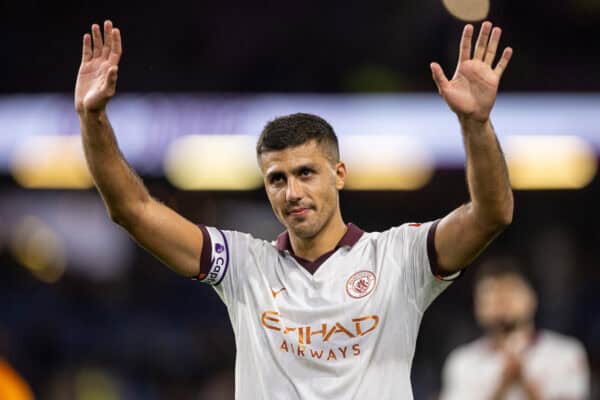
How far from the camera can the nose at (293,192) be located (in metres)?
3.44

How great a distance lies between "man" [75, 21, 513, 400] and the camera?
327 cm

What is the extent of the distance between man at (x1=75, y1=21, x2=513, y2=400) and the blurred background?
25.0ft

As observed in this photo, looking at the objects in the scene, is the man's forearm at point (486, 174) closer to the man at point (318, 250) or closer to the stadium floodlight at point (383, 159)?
the man at point (318, 250)

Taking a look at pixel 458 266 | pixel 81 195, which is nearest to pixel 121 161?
pixel 458 266

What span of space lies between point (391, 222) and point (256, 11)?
11.1ft

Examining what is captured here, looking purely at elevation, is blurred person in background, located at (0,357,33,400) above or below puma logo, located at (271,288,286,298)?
below

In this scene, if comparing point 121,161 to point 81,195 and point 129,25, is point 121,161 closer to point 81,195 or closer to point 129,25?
point 129,25

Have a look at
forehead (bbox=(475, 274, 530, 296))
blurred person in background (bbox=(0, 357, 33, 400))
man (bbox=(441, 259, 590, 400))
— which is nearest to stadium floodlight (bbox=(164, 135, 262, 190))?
blurred person in background (bbox=(0, 357, 33, 400))

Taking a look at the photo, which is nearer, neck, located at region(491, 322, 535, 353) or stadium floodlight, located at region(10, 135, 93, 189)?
neck, located at region(491, 322, 535, 353)

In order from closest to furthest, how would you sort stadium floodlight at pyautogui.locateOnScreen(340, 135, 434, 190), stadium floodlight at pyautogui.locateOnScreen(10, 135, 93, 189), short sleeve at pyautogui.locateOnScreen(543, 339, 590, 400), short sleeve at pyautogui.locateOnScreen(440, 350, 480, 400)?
short sleeve at pyautogui.locateOnScreen(543, 339, 590, 400) < short sleeve at pyautogui.locateOnScreen(440, 350, 480, 400) < stadium floodlight at pyautogui.locateOnScreen(340, 135, 434, 190) < stadium floodlight at pyautogui.locateOnScreen(10, 135, 93, 189)

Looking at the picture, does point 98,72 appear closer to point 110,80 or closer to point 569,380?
point 110,80

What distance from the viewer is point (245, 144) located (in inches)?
456

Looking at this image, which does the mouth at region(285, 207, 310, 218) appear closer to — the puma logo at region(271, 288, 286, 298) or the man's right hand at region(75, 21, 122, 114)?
the puma logo at region(271, 288, 286, 298)

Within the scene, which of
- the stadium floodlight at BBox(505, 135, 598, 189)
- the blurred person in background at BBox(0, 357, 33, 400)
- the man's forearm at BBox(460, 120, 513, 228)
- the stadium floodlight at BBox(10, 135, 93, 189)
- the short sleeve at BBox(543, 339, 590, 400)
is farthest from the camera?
the stadium floodlight at BBox(10, 135, 93, 189)
